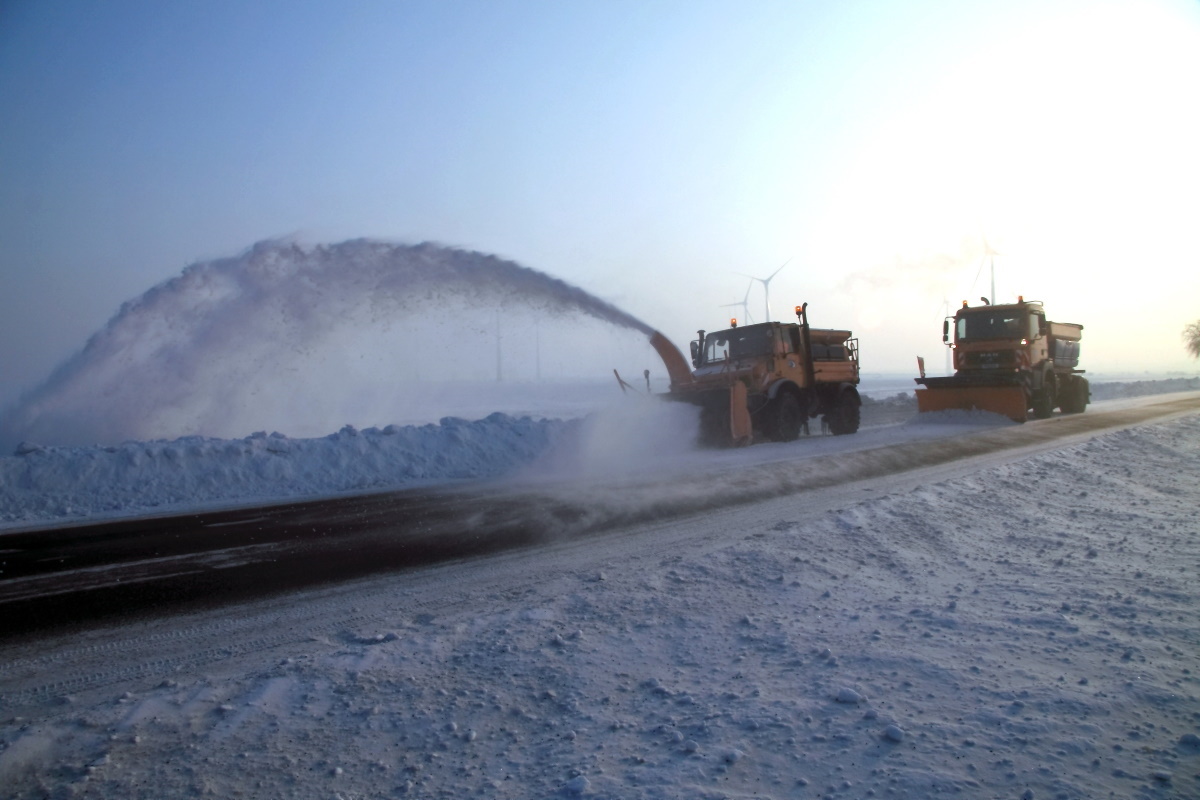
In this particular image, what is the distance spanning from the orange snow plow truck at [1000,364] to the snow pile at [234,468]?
43.2ft

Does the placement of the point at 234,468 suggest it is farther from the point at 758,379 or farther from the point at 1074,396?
the point at 1074,396

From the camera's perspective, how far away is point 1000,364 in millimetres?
20938

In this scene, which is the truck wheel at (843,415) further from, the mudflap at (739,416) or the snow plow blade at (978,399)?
the mudflap at (739,416)

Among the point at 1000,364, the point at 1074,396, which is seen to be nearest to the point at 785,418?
the point at 1000,364

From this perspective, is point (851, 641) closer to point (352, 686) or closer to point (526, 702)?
point (526, 702)

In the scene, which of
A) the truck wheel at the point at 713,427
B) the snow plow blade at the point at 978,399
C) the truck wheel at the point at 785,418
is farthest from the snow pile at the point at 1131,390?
the truck wheel at the point at 713,427

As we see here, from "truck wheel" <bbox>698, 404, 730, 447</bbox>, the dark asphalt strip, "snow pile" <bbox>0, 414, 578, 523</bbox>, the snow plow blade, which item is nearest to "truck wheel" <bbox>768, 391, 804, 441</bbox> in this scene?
"truck wheel" <bbox>698, 404, 730, 447</bbox>

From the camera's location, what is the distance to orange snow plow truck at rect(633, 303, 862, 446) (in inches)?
634

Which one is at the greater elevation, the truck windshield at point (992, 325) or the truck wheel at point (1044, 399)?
the truck windshield at point (992, 325)

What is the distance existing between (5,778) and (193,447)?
1010 centimetres

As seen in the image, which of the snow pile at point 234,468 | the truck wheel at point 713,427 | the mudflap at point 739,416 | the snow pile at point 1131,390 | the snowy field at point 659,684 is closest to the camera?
the snowy field at point 659,684

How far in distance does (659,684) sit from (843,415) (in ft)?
54.4

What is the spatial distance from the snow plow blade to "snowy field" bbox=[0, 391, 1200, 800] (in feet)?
48.2

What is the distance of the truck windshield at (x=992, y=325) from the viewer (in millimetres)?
20984
